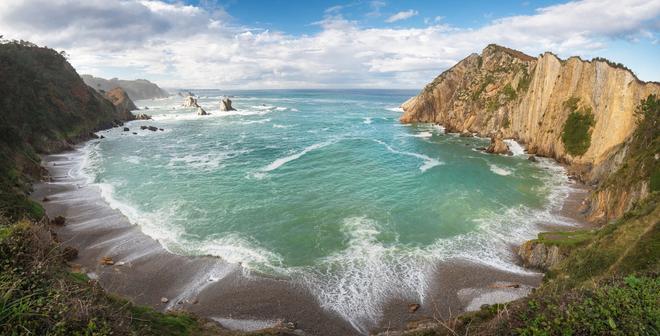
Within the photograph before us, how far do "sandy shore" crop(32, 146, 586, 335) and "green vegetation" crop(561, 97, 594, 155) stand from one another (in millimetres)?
36613

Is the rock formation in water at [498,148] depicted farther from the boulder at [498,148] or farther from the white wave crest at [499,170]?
the white wave crest at [499,170]

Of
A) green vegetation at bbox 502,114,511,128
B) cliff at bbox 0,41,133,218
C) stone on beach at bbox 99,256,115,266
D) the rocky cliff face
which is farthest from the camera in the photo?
green vegetation at bbox 502,114,511,128

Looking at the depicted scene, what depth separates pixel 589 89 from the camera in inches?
2116

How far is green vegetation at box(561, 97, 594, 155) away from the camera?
51.3 meters

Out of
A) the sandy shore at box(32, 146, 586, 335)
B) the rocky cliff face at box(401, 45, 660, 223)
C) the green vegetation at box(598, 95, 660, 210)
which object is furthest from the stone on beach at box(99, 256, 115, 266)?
the rocky cliff face at box(401, 45, 660, 223)

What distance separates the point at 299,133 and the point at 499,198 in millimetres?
53434

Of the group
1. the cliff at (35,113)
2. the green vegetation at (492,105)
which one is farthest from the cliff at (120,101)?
the green vegetation at (492,105)

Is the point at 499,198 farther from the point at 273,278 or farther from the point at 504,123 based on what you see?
the point at 504,123

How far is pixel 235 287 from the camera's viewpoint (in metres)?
23.2

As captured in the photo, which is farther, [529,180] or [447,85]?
[447,85]

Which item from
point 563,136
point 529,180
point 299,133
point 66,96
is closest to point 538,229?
point 529,180

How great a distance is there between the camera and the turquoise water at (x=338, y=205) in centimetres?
2594

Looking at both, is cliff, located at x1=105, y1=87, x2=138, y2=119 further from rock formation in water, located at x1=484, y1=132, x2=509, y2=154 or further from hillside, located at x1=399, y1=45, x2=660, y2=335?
rock formation in water, located at x1=484, y1=132, x2=509, y2=154

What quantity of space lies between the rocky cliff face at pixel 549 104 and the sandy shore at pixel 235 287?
622 inches
